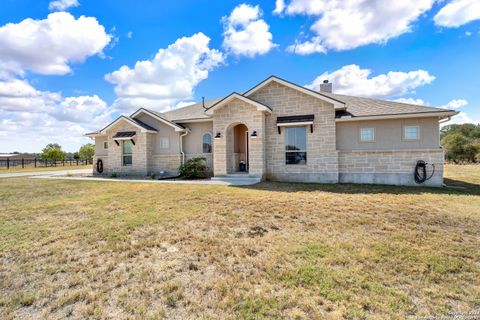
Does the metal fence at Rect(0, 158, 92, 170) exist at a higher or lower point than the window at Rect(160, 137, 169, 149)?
lower

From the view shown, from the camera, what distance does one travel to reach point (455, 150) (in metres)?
38.8

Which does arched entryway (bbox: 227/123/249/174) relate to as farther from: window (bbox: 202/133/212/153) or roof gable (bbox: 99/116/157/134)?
roof gable (bbox: 99/116/157/134)

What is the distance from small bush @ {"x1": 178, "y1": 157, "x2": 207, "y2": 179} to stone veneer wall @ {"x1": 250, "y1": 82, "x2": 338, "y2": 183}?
428cm

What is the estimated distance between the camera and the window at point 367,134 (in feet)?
39.9

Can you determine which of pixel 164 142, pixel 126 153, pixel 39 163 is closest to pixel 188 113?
pixel 164 142

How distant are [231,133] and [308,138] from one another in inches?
176

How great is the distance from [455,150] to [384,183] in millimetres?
39275

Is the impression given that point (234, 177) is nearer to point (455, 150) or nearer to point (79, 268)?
point (79, 268)

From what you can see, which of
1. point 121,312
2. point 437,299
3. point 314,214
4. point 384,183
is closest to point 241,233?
point 314,214

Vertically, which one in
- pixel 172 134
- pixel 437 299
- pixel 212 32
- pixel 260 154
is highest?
pixel 212 32

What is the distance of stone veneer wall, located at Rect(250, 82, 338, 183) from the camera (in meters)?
12.4

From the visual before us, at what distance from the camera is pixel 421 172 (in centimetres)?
1151

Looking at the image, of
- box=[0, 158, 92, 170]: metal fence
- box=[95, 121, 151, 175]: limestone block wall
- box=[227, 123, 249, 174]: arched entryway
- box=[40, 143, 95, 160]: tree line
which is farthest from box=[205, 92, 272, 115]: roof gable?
box=[40, 143, 95, 160]: tree line

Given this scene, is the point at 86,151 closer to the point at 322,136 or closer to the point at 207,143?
the point at 207,143
